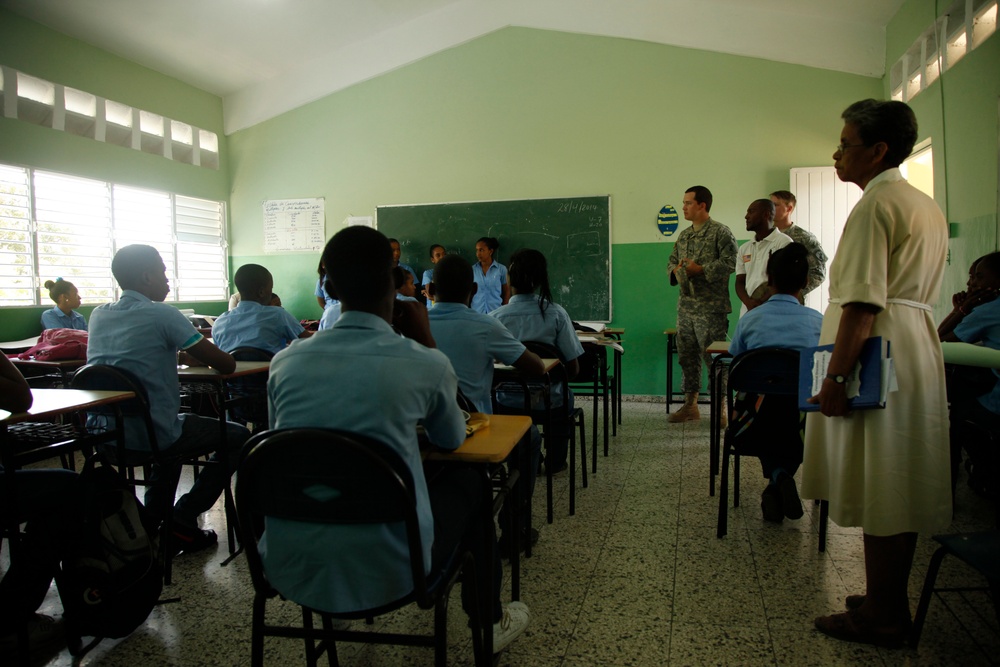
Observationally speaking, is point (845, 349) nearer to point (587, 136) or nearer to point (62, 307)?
point (587, 136)

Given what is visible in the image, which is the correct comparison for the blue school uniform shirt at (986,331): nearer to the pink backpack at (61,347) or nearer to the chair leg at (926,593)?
the chair leg at (926,593)

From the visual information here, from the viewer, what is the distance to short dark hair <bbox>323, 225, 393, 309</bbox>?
124 cm

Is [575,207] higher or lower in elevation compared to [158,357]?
higher

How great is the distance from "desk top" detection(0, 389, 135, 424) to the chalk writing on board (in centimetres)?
485

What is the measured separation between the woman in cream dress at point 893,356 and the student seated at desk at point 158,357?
7.27 ft

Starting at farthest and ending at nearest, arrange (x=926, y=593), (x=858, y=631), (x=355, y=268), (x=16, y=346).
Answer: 1. (x=16, y=346)
2. (x=858, y=631)
3. (x=926, y=593)
4. (x=355, y=268)

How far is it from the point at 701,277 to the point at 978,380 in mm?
2149

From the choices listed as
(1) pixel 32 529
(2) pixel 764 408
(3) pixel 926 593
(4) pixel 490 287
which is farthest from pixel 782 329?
(4) pixel 490 287

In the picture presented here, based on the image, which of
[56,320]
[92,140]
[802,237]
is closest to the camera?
[802,237]

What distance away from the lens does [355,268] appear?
1239mm

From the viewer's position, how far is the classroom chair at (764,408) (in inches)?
90.7

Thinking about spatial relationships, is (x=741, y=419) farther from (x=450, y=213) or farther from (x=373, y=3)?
(x=373, y=3)

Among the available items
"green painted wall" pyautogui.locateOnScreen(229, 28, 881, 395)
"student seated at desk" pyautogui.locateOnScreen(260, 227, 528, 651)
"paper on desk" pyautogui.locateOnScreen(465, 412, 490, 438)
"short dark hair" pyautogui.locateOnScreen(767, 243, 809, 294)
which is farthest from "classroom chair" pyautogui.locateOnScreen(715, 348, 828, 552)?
"green painted wall" pyautogui.locateOnScreen(229, 28, 881, 395)

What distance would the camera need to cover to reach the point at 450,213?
20.7 feet
